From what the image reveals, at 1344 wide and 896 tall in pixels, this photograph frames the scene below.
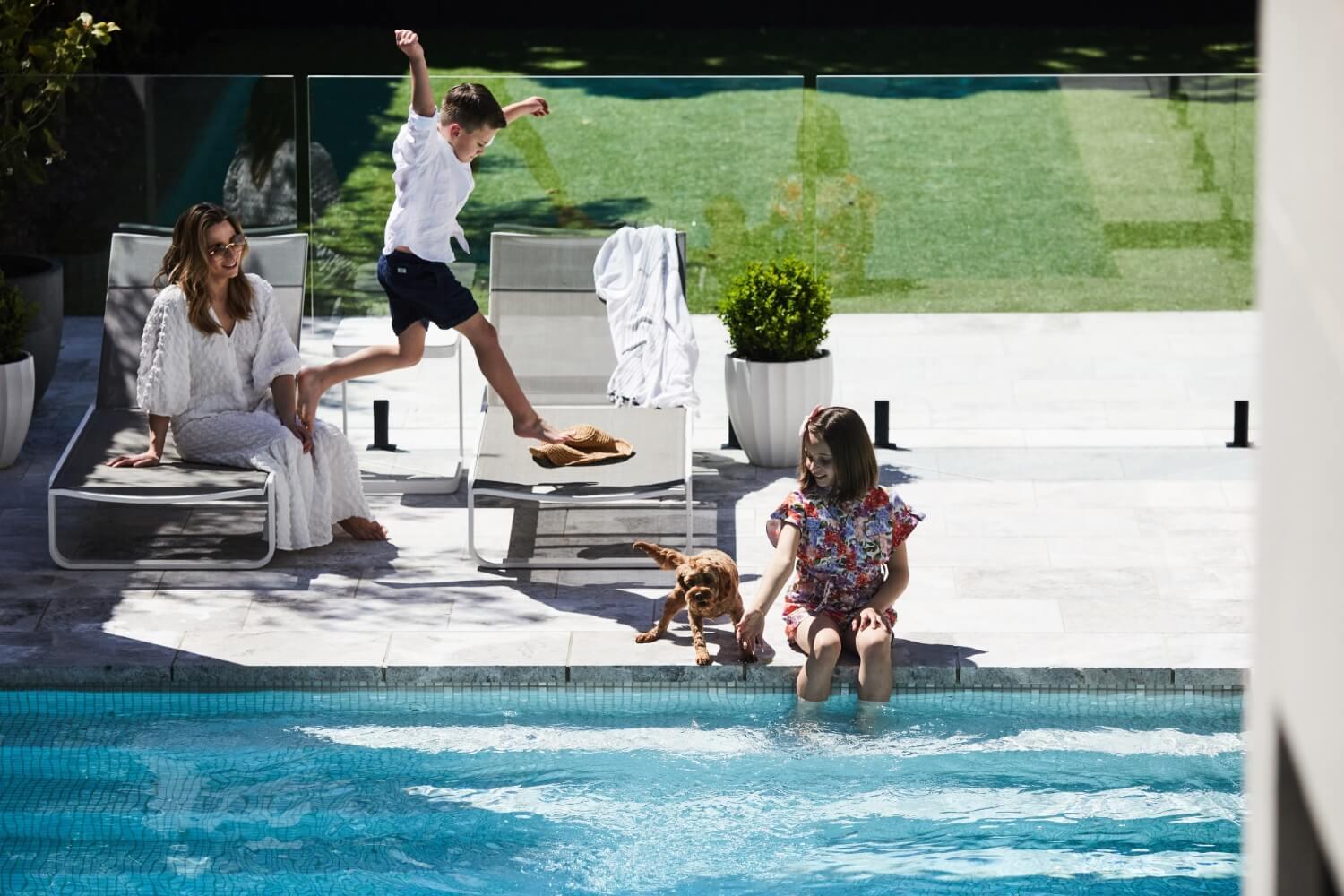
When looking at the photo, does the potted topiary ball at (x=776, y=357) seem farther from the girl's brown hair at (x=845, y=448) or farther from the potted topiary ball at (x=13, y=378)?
the potted topiary ball at (x=13, y=378)

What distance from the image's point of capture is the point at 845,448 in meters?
6.73

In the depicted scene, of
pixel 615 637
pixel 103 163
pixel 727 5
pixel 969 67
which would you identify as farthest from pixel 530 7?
pixel 615 637

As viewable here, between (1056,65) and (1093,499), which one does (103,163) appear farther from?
(1056,65)

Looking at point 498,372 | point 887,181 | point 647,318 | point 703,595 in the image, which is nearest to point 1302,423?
point 703,595

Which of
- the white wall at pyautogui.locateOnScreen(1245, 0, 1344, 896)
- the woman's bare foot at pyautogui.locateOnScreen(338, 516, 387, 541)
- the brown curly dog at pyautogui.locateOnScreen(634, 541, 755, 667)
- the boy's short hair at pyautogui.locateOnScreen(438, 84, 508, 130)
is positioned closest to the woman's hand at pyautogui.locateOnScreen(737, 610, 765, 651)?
the brown curly dog at pyautogui.locateOnScreen(634, 541, 755, 667)

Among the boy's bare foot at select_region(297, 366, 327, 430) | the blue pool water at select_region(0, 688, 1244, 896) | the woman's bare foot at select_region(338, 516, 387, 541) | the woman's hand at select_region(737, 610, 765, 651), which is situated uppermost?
the boy's bare foot at select_region(297, 366, 327, 430)

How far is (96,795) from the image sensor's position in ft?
21.4

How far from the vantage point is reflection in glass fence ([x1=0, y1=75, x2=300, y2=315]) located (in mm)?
10719

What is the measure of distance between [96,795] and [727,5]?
1775cm

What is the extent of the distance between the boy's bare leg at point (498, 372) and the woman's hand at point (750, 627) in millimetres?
1985

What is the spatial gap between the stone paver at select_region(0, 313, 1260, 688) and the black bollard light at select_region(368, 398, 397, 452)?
0.28m

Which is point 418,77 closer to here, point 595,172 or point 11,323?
point 595,172

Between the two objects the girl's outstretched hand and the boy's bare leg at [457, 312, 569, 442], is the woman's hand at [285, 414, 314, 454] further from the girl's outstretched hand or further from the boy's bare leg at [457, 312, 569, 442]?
the boy's bare leg at [457, 312, 569, 442]

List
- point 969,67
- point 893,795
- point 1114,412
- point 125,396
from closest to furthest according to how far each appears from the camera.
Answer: point 893,795
point 125,396
point 1114,412
point 969,67
